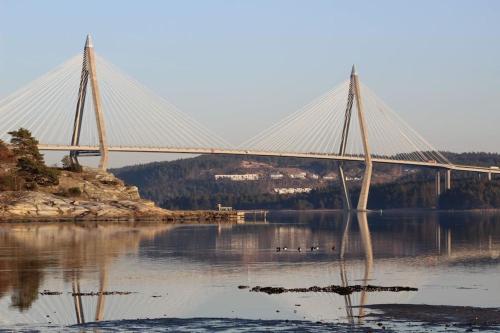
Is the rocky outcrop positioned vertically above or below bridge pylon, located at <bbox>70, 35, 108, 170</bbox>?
below

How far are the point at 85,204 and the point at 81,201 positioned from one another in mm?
1017

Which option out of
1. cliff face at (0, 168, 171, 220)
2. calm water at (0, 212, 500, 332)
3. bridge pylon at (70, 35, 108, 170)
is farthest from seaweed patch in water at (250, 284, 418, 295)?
bridge pylon at (70, 35, 108, 170)

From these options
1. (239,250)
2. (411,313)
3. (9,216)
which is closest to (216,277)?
(411,313)

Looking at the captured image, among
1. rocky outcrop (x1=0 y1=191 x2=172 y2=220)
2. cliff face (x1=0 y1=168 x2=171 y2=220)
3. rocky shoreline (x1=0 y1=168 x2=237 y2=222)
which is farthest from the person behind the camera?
cliff face (x1=0 y1=168 x2=171 y2=220)

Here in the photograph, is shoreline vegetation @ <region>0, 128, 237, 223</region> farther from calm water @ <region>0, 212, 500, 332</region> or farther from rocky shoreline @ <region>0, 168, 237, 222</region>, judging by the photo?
calm water @ <region>0, 212, 500, 332</region>

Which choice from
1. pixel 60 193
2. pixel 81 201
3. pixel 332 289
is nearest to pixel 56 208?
pixel 81 201

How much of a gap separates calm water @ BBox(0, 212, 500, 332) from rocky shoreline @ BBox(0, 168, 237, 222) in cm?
2966

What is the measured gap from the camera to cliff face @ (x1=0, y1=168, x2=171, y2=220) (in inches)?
4109

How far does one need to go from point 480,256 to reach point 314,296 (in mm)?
22566

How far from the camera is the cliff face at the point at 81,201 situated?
4109 inches

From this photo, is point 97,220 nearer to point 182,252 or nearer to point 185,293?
point 182,252

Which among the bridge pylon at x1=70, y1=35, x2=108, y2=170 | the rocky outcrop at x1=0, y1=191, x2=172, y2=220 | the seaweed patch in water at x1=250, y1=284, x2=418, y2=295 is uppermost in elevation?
the bridge pylon at x1=70, y1=35, x2=108, y2=170

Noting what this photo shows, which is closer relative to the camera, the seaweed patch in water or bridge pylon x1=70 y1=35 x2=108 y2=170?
the seaweed patch in water

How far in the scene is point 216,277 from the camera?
1748 inches
